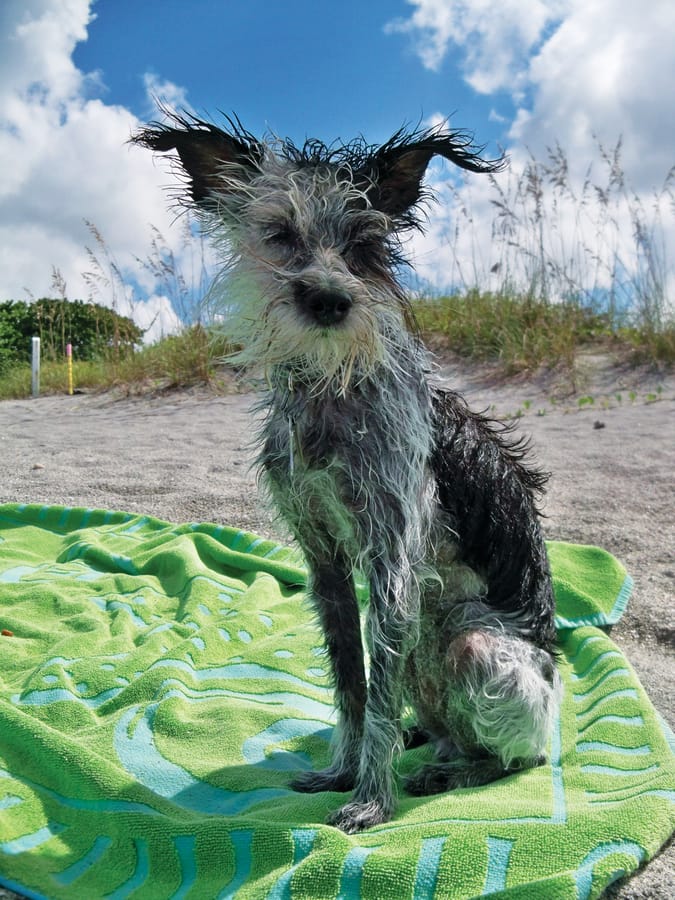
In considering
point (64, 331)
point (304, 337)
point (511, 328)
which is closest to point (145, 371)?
point (64, 331)

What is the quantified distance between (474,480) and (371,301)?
820 mm

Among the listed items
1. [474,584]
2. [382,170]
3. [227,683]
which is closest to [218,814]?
[227,683]

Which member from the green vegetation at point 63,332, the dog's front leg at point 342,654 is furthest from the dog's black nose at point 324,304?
the green vegetation at point 63,332

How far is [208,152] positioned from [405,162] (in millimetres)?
728

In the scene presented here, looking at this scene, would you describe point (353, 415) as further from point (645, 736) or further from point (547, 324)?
point (547, 324)

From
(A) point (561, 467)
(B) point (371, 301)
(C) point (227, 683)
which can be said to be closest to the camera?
(B) point (371, 301)

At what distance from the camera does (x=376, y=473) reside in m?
2.73

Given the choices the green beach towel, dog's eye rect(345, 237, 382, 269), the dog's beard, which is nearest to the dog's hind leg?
the green beach towel

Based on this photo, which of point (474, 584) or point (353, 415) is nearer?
point (353, 415)

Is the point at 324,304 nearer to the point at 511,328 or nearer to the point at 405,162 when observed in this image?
the point at 405,162

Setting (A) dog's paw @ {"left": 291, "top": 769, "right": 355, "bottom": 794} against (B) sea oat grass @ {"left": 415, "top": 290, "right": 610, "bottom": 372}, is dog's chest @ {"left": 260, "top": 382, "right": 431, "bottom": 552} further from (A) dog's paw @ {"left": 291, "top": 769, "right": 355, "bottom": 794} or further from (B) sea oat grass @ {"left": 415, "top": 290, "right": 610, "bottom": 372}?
(B) sea oat grass @ {"left": 415, "top": 290, "right": 610, "bottom": 372}

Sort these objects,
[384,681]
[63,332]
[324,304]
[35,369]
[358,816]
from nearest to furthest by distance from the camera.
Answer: [324,304]
[358,816]
[384,681]
[35,369]
[63,332]

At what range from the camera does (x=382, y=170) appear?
2926 mm

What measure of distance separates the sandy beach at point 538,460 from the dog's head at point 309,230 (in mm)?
608
